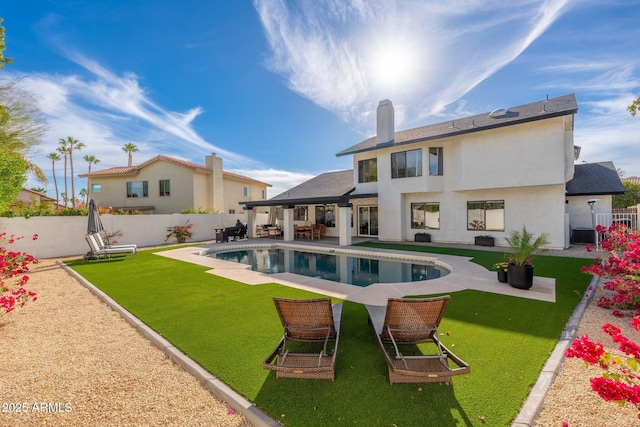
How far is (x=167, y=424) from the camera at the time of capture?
2.92 metres

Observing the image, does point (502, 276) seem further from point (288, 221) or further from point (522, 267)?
point (288, 221)

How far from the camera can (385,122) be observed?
19266 mm

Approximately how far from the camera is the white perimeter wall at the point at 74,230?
14.5 meters

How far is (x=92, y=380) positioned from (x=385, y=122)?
1941 centimetres

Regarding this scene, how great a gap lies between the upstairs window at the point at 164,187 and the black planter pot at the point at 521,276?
29.0m

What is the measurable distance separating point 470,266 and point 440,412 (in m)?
8.49

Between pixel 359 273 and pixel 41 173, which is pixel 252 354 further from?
pixel 41 173

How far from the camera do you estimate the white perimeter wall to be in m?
14.5

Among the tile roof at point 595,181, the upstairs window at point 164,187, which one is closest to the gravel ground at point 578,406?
the tile roof at point 595,181

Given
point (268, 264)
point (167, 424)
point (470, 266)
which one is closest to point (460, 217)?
point (470, 266)

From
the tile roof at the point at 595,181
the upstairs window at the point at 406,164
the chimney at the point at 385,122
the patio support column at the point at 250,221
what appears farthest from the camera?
the patio support column at the point at 250,221

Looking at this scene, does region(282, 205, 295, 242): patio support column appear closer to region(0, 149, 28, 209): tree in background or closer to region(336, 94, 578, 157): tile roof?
region(336, 94, 578, 157): tile roof

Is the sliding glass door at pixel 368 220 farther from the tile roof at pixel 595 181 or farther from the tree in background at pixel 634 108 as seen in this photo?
the tree in background at pixel 634 108

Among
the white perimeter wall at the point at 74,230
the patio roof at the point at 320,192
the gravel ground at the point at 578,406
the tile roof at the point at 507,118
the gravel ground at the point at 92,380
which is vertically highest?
the tile roof at the point at 507,118
